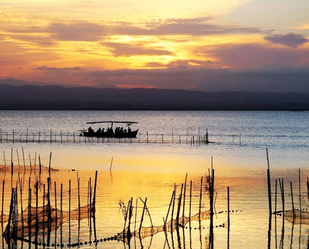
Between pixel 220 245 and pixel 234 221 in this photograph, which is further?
pixel 234 221

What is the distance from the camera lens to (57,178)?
35.8m

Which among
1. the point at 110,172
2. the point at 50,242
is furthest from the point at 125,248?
the point at 110,172

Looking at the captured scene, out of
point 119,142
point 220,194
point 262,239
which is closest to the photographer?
point 262,239

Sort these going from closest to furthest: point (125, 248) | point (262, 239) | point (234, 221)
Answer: point (125, 248) < point (262, 239) < point (234, 221)

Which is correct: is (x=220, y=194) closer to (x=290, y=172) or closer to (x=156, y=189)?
(x=156, y=189)

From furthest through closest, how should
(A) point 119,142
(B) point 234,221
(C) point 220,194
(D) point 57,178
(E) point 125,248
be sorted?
(A) point 119,142 → (D) point 57,178 → (C) point 220,194 → (B) point 234,221 → (E) point 125,248

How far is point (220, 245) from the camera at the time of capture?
20.0 m

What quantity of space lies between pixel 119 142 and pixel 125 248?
55991 mm

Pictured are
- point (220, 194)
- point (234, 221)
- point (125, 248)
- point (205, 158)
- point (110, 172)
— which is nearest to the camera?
point (125, 248)

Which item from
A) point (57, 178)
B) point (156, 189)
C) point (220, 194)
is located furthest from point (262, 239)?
point (57, 178)

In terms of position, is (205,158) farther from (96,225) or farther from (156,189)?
(96,225)

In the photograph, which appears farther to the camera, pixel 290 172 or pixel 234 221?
pixel 290 172

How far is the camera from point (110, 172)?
136 feet

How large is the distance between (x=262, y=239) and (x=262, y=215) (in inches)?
140
